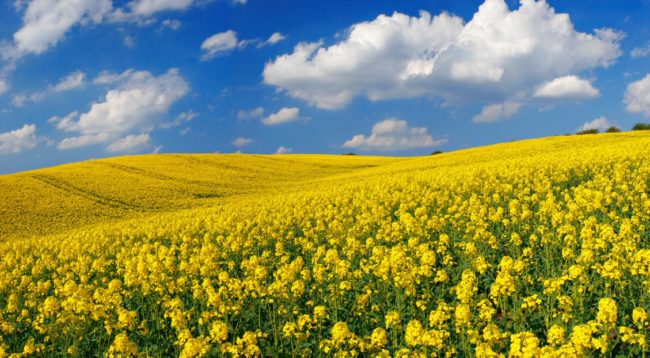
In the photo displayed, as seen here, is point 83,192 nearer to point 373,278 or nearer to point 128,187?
point 128,187

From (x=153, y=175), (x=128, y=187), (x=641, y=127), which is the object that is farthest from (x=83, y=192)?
(x=641, y=127)

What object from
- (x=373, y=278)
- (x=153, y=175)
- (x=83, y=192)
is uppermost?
(x=153, y=175)

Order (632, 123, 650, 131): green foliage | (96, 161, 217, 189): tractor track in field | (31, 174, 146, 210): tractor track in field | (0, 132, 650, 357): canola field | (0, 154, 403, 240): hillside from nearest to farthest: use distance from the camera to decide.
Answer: (0, 132, 650, 357): canola field → (0, 154, 403, 240): hillside → (31, 174, 146, 210): tractor track in field → (96, 161, 217, 189): tractor track in field → (632, 123, 650, 131): green foliage

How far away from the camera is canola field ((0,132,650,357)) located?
7.40 meters

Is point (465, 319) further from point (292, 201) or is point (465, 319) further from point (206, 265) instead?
point (292, 201)

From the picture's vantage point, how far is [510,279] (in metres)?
8.05

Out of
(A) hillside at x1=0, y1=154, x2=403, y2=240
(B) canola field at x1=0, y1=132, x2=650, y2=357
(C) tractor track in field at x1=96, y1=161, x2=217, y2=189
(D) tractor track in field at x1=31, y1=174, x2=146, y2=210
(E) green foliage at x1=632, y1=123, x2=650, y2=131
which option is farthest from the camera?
(E) green foliage at x1=632, y1=123, x2=650, y2=131

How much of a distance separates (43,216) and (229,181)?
19.8 meters

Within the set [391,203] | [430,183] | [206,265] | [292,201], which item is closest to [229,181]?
[292,201]

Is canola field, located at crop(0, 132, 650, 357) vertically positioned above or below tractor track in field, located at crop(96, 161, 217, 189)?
below

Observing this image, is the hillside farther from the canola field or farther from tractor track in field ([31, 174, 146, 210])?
the canola field

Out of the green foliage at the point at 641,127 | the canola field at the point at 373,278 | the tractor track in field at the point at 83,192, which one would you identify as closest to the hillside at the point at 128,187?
the tractor track in field at the point at 83,192

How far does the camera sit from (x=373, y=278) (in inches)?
443

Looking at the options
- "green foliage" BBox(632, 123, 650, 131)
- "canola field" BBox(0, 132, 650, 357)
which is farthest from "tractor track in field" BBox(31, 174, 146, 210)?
"green foliage" BBox(632, 123, 650, 131)
